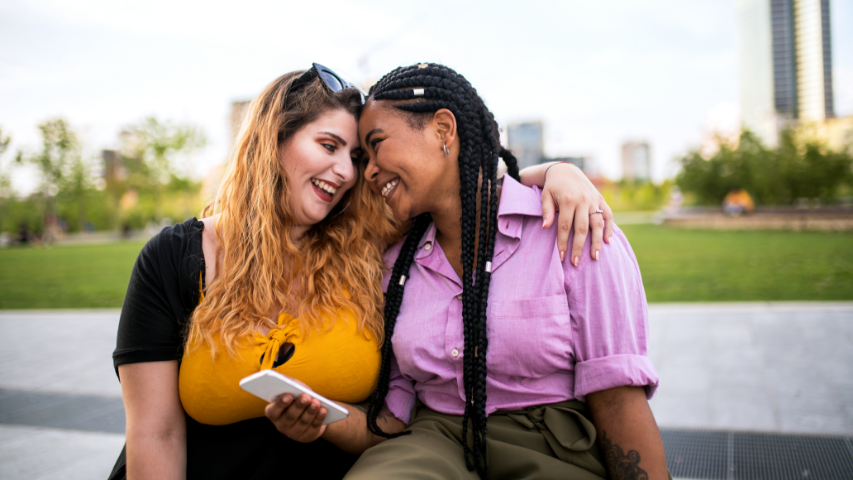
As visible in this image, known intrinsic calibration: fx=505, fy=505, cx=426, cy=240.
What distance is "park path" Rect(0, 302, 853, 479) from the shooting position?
3.49 m

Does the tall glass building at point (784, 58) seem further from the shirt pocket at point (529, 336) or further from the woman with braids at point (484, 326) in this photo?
the shirt pocket at point (529, 336)

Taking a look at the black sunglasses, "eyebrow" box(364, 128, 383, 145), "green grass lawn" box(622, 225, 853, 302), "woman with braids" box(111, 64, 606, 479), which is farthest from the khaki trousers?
"green grass lawn" box(622, 225, 853, 302)

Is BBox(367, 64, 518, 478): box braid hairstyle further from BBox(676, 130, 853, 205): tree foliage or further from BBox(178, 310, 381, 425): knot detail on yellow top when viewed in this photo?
Result: BBox(676, 130, 853, 205): tree foliage

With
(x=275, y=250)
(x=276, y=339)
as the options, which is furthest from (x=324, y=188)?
(x=276, y=339)

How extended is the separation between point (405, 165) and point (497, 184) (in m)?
0.41

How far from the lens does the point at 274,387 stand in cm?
144

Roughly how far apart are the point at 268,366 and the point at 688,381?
3.92 m

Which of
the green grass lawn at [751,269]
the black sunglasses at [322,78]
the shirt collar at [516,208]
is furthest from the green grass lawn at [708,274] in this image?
the black sunglasses at [322,78]

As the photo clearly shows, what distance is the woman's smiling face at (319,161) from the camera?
216 cm

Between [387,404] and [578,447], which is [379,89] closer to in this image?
[387,404]

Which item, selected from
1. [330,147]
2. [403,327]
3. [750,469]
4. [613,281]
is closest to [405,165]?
[330,147]

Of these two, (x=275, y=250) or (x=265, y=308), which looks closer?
(x=265, y=308)

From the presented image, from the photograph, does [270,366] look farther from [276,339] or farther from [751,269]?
[751,269]

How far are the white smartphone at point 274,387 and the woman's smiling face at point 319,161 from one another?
0.93 metres
